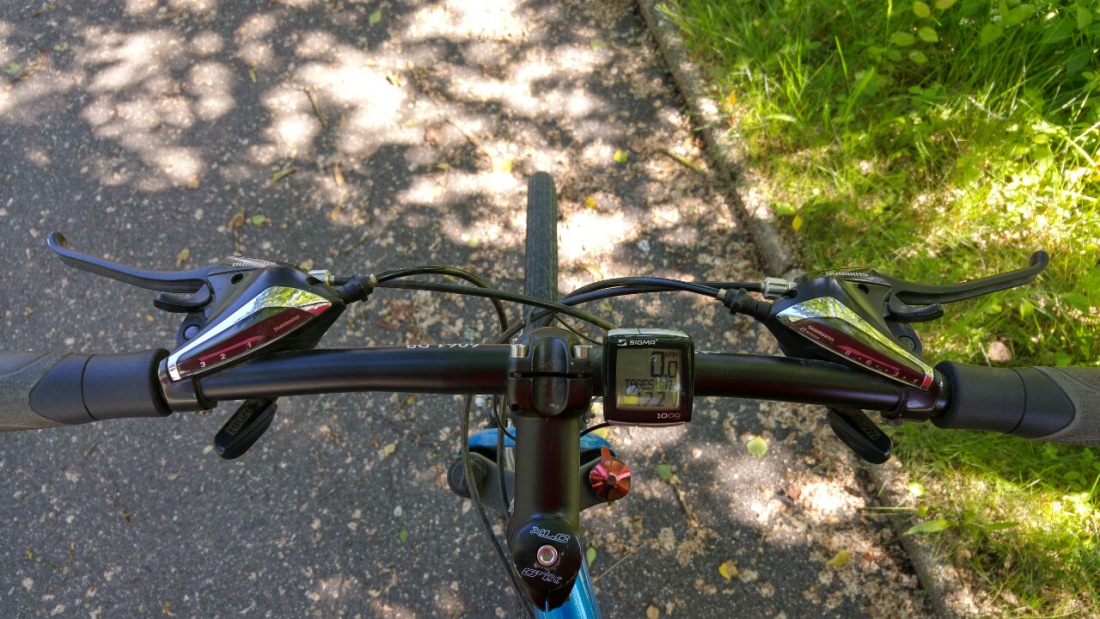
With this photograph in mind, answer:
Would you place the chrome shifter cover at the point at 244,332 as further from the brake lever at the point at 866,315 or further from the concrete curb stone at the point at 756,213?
the concrete curb stone at the point at 756,213

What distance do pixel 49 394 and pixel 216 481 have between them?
1857 millimetres

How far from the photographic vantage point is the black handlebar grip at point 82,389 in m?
1.12

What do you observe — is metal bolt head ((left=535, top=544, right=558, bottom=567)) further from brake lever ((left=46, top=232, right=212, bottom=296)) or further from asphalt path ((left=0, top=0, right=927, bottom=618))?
asphalt path ((left=0, top=0, right=927, bottom=618))

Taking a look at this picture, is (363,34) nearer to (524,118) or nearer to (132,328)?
(524,118)

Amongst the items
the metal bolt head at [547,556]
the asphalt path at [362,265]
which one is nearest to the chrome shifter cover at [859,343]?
the metal bolt head at [547,556]

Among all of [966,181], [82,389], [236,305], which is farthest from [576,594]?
[966,181]

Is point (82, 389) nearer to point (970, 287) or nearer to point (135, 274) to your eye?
point (135, 274)

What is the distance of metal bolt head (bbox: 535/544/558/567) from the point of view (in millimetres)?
901

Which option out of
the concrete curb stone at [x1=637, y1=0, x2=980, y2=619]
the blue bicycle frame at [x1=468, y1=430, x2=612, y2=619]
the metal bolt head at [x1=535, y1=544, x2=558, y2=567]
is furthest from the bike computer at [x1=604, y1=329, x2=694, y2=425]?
the concrete curb stone at [x1=637, y1=0, x2=980, y2=619]

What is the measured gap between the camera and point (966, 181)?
9.38ft

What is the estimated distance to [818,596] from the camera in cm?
253

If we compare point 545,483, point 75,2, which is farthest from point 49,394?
point 75,2

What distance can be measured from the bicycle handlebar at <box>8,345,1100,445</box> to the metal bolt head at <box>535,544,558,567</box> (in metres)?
0.28

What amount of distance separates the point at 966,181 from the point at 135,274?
3.06m
